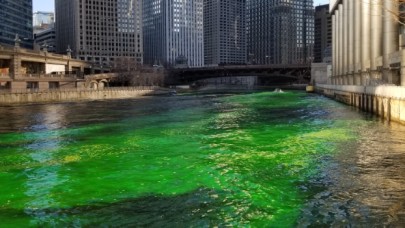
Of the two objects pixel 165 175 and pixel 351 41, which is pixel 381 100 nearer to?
pixel 165 175

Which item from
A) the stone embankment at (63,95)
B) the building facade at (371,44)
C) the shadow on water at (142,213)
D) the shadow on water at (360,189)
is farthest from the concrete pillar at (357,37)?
the shadow on water at (142,213)

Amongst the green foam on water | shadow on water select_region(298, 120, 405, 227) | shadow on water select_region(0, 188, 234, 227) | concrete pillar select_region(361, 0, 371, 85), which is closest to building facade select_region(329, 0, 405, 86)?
concrete pillar select_region(361, 0, 371, 85)

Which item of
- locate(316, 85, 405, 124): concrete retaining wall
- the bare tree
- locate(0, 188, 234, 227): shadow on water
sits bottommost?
locate(0, 188, 234, 227): shadow on water

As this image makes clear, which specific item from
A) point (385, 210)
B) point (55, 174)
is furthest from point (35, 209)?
point (385, 210)

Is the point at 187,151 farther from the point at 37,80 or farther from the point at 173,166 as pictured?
the point at 37,80

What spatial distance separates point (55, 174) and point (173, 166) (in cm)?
544

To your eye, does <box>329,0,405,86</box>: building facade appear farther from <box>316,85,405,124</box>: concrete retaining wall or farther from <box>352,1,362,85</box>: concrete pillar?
<box>316,85,405,124</box>: concrete retaining wall

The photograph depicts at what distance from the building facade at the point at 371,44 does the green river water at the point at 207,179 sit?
15.0 m

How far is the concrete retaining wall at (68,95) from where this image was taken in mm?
96438

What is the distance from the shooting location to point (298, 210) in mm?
14906

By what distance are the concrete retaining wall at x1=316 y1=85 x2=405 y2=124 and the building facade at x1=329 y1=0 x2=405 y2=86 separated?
1844 mm

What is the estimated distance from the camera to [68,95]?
112m

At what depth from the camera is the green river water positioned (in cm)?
1440

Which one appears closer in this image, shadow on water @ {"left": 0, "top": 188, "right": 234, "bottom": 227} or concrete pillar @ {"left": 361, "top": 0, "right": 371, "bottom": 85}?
shadow on water @ {"left": 0, "top": 188, "right": 234, "bottom": 227}
